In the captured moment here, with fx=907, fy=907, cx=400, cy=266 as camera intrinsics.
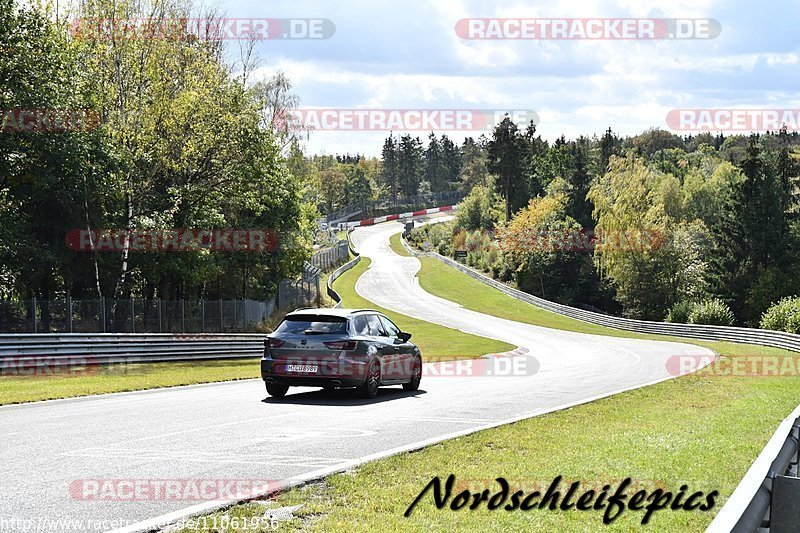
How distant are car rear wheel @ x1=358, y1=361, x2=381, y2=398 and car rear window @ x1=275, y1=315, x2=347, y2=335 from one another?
3.01ft

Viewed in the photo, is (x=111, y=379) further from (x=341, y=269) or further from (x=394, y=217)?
(x=394, y=217)

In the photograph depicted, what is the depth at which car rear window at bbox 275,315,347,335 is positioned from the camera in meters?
16.8

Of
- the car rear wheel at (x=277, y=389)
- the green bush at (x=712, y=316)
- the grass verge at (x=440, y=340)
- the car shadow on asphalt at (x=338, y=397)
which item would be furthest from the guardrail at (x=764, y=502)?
the green bush at (x=712, y=316)

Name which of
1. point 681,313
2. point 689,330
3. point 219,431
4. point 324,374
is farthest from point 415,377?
point 681,313

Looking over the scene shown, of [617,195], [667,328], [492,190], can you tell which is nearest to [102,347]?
[667,328]

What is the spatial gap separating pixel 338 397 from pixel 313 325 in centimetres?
161

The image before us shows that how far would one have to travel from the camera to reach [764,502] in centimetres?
523

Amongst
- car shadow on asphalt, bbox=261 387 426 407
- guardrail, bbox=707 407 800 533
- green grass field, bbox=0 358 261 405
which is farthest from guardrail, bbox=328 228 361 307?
guardrail, bbox=707 407 800 533

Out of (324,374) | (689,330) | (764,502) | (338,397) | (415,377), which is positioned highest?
(764,502)

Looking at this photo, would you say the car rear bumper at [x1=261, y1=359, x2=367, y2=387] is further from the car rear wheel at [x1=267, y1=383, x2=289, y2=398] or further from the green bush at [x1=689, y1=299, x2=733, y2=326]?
the green bush at [x1=689, y1=299, x2=733, y2=326]

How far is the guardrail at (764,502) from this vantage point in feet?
15.0

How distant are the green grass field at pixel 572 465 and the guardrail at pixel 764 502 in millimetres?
1362

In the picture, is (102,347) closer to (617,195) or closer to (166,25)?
(166,25)

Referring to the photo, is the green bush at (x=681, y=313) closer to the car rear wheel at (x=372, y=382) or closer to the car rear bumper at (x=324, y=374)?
the car rear wheel at (x=372, y=382)
